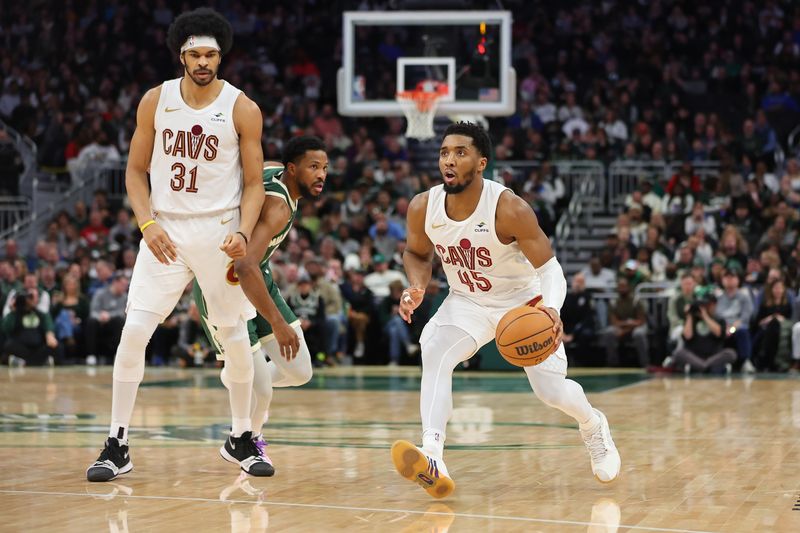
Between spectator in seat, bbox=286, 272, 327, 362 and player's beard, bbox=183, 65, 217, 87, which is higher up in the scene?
player's beard, bbox=183, 65, 217, 87

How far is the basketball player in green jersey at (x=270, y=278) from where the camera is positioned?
6.43m

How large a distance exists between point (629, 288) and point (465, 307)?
10484 mm

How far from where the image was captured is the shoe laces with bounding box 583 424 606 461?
650 cm

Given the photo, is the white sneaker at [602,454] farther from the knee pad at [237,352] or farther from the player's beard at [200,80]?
the player's beard at [200,80]

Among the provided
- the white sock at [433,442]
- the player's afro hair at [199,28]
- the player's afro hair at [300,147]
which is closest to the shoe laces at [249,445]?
the white sock at [433,442]

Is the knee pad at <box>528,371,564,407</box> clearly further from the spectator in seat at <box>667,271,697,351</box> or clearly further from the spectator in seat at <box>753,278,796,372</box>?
the spectator in seat at <box>753,278,796,372</box>

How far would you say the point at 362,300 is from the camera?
17594mm

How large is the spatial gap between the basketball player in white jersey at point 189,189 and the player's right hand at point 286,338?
28 centimetres

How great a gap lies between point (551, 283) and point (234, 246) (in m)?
1.59

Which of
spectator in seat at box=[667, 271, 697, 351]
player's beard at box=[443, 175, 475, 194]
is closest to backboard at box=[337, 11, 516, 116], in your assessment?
spectator in seat at box=[667, 271, 697, 351]

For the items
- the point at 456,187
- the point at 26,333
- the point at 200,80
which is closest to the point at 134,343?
the point at 200,80

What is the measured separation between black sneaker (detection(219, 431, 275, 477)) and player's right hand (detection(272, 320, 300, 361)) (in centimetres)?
60

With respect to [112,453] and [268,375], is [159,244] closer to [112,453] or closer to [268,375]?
[112,453]

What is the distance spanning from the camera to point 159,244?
248 inches
